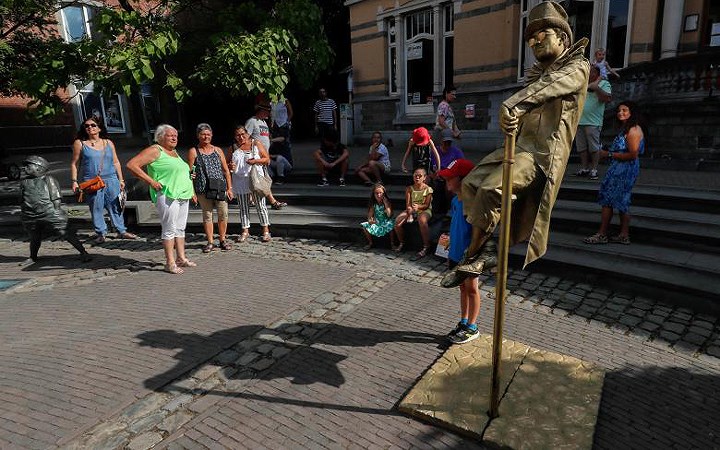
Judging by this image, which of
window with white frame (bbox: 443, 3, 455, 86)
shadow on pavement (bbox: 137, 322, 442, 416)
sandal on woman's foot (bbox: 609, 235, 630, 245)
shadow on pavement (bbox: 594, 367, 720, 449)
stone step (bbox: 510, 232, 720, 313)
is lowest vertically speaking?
shadow on pavement (bbox: 594, 367, 720, 449)

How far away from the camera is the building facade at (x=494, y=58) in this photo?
9.94 meters

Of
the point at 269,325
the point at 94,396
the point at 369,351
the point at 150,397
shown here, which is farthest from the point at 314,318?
the point at 94,396

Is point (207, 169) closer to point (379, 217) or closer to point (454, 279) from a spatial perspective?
point (379, 217)

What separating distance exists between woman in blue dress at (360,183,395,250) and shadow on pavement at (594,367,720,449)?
385 centimetres

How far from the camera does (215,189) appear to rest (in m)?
6.80

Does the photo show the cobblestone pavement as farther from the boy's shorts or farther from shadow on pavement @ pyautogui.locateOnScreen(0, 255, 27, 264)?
the boy's shorts

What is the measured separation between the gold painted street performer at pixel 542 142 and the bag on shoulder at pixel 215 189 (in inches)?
183

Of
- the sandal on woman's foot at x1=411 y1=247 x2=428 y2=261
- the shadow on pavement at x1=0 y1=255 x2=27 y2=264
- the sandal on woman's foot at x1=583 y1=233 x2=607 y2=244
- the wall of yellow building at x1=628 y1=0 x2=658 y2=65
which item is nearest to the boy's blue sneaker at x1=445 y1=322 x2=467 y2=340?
the sandal on woman's foot at x1=411 y1=247 x2=428 y2=261

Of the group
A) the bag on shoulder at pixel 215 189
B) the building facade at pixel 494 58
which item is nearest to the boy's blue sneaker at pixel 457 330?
the bag on shoulder at pixel 215 189

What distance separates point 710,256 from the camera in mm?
5238

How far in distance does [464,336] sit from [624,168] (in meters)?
3.26

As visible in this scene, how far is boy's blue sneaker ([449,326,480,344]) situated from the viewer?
4008 mm

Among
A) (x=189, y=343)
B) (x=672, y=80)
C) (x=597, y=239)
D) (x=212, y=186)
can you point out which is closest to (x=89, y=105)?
(x=212, y=186)

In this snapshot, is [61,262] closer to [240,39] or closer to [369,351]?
[240,39]
